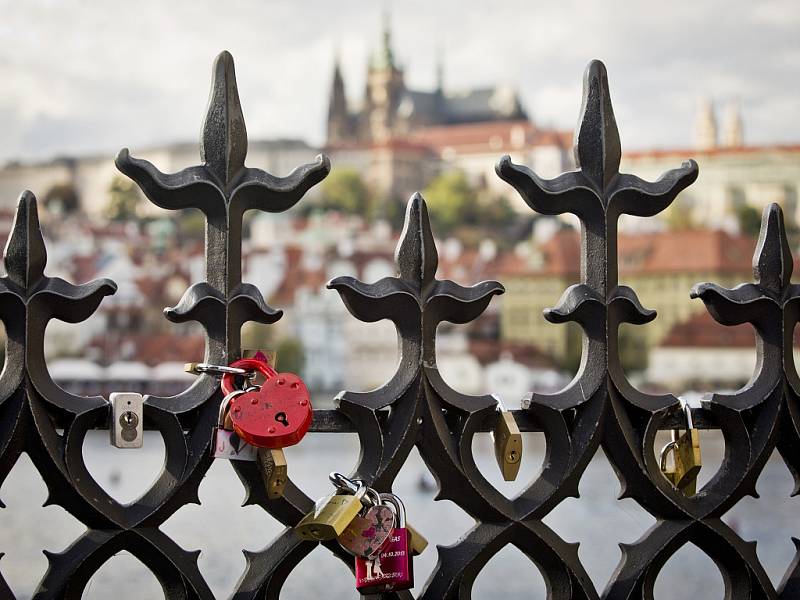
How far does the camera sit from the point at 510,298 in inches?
1769

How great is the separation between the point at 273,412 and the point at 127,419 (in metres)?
0.12

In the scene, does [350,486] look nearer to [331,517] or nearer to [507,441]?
[331,517]

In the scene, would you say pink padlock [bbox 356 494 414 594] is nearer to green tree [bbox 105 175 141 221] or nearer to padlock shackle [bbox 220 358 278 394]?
padlock shackle [bbox 220 358 278 394]

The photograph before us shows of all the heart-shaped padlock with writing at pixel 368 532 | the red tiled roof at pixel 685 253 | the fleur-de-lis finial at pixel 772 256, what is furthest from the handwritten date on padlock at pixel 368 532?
the red tiled roof at pixel 685 253

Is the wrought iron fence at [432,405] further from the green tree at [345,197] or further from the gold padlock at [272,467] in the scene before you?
the green tree at [345,197]

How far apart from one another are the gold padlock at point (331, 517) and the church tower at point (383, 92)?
203 ft

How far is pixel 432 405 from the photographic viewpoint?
1.02 metres

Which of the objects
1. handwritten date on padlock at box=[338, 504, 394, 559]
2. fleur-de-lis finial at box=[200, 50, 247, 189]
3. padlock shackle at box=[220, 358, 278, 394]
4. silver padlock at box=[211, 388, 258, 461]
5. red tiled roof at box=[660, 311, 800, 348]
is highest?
fleur-de-lis finial at box=[200, 50, 247, 189]

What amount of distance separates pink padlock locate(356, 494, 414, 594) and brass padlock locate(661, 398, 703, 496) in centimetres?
26

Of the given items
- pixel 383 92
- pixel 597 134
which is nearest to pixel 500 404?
pixel 597 134

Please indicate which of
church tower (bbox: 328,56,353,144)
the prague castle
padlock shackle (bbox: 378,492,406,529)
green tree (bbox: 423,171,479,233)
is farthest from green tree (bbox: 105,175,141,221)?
padlock shackle (bbox: 378,492,406,529)

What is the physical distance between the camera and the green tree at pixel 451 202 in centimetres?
5047

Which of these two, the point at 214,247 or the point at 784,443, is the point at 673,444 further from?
the point at 214,247

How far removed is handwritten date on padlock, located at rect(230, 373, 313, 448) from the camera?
915mm
